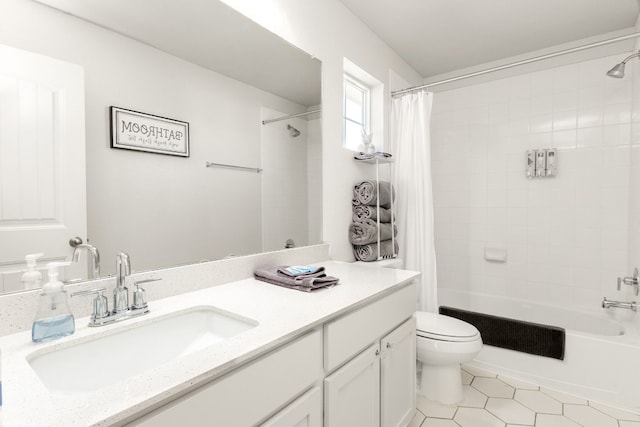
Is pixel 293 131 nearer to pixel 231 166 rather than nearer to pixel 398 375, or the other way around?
pixel 231 166

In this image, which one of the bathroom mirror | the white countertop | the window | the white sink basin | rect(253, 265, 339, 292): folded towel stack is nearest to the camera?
the white countertop

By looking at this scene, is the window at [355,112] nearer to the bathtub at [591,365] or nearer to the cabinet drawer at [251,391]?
the cabinet drawer at [251,391]

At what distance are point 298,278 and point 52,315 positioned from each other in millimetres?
755

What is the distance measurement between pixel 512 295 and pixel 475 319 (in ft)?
2.65

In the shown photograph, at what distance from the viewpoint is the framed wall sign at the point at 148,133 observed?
108 cm

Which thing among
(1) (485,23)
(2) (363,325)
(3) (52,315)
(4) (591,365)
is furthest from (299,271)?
(1) (485,23)

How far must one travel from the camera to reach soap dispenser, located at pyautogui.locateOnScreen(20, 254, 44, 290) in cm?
88

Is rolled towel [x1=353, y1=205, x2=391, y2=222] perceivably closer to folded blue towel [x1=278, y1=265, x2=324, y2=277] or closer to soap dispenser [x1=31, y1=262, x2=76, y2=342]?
folded blue towel [x1=278, y1=265, x2=324, y2=277]

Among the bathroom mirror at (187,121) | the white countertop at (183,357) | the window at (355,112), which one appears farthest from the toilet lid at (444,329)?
the window at (355,112)

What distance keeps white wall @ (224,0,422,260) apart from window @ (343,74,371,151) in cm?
12

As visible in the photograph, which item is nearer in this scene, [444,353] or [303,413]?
[303,413]

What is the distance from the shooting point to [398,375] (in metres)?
1.46

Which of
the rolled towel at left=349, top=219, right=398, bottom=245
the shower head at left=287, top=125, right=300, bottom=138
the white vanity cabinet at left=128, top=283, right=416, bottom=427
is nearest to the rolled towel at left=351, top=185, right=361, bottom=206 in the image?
the rolled towel at left=349, top=219, right=398, bottom=245

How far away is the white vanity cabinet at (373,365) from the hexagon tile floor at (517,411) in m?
0.33
